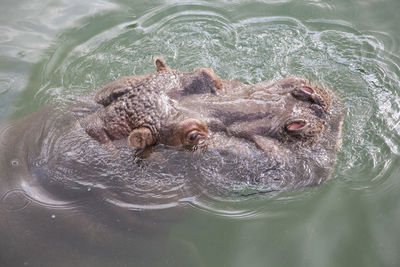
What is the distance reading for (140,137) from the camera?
416cm

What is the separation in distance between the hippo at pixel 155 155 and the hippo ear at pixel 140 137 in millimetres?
11

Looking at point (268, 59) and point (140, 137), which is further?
point (268, 59)

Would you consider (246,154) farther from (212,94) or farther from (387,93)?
(387,93)

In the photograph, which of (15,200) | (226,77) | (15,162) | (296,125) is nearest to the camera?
(296,125)

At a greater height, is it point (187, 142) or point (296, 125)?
point (296, 125)

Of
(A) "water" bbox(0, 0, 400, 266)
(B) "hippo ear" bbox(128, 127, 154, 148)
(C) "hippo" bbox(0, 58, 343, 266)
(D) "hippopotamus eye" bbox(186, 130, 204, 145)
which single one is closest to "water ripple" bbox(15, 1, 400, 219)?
(A) "water" bbox(0, 0, 400, 266)

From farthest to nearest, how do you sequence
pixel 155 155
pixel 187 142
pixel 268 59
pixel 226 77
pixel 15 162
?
pixel 268 59 → pixel 226 77 → pixel 15 162 → pixel 155 155 → pixel 187 142

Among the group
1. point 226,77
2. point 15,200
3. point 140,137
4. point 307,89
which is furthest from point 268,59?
point 15,200

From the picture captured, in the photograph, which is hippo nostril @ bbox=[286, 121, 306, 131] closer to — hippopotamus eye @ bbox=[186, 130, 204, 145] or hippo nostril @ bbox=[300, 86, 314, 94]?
hippo nostril @ bbox=[300, 86, 314, 94]

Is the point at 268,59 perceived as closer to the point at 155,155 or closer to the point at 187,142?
the point at 187,142

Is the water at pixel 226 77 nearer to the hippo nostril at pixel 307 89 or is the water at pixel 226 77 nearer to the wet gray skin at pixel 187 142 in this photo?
the wet gray skin at pixel 187 142

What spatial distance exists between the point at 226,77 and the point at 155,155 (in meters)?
2.71

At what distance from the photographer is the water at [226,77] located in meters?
4.61

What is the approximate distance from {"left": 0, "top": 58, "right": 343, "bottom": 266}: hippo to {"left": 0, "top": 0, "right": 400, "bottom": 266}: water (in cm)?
4
